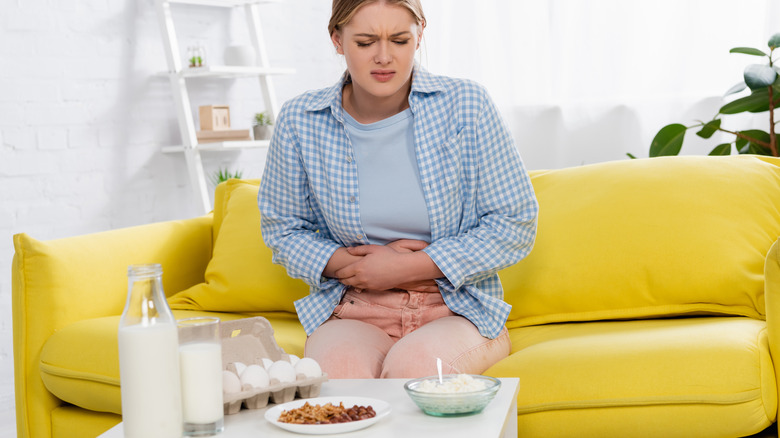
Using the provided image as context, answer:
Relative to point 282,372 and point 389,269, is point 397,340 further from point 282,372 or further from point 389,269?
point 282,372

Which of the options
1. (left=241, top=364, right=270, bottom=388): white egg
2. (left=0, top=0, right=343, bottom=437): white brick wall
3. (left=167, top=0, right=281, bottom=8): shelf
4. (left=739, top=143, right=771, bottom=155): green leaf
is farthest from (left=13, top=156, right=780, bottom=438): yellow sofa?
(left=167, top=0, right=281, bottom=8): shelf

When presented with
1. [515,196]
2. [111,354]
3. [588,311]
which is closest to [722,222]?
[588,311]

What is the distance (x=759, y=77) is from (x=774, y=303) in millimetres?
1193

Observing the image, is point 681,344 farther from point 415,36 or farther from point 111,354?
point 111,354

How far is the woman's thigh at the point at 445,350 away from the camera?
142 centimetres

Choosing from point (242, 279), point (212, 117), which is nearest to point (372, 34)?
point (242, 279)

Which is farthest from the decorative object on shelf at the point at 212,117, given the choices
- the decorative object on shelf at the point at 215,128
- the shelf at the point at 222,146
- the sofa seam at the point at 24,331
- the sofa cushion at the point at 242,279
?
the sofa seam at the point at 24,331

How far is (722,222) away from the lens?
1.83m

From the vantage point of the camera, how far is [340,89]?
5.73ft

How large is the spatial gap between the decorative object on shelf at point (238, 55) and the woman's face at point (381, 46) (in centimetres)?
218

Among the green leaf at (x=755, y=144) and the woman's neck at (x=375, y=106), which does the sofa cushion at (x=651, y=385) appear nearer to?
the woman's neck at (x=375, y=106)

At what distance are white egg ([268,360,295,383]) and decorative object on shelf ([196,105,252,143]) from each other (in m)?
2.58

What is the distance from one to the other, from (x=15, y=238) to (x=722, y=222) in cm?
158

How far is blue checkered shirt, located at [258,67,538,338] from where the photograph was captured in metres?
1.63
